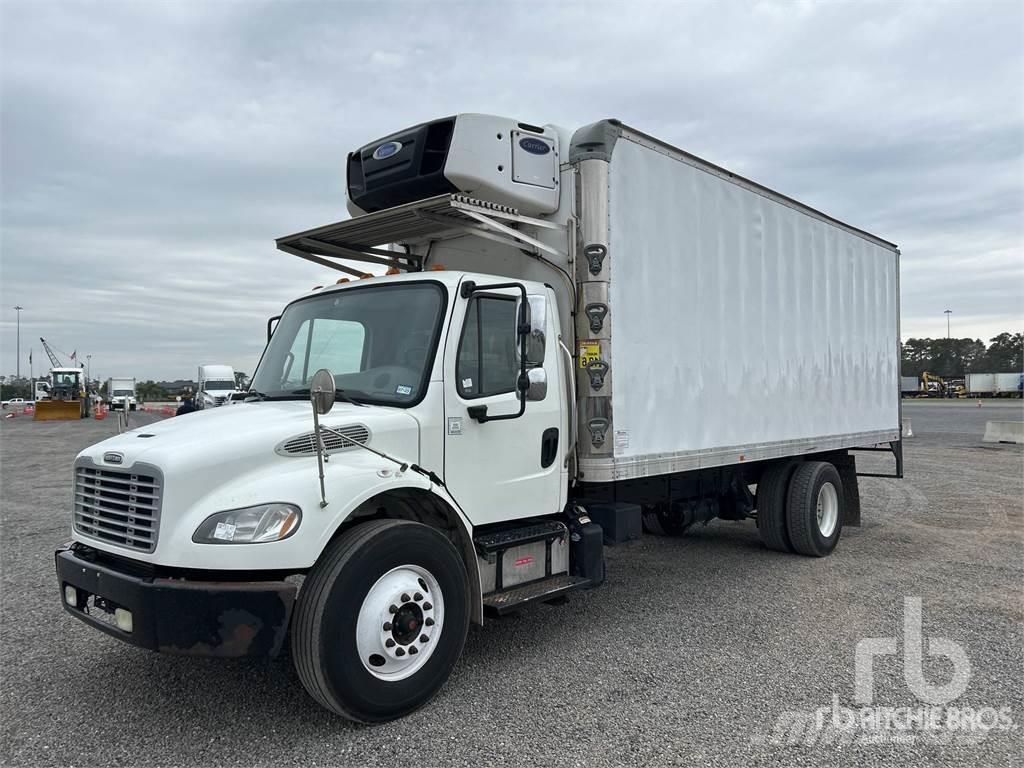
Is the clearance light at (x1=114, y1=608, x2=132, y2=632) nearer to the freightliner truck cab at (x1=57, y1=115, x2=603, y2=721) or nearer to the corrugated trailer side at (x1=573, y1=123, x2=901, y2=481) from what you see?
the freightliner truck cab at (x1=57, y1=115, x2=603, y2=721)

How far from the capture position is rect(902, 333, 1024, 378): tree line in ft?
323

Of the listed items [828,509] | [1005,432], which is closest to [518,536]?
[828,509]

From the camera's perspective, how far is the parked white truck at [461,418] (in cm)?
371

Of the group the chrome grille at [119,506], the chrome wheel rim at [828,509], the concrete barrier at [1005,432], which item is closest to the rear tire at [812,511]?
the chrome wheel rim at [828,509]

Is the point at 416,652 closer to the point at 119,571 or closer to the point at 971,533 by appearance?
the point at 119,571

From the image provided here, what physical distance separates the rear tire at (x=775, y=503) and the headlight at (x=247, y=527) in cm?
577

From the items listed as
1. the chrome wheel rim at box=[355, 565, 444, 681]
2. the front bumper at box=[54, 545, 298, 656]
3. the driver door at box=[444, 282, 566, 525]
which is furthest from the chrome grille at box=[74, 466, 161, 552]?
the driver door at box=[444, 282, 566, 525]

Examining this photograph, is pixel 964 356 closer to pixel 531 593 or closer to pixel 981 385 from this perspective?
pixel 981 385

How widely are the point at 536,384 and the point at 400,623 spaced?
1.60 m

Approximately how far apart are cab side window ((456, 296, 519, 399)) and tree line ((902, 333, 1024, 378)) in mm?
105285

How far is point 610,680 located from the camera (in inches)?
182

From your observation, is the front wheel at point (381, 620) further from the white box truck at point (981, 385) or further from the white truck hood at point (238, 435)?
the white box truck at point (981, 385)

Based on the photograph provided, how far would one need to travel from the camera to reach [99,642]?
5.29 meters

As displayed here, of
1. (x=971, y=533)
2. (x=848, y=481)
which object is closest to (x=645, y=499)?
(x=848, y=481)
